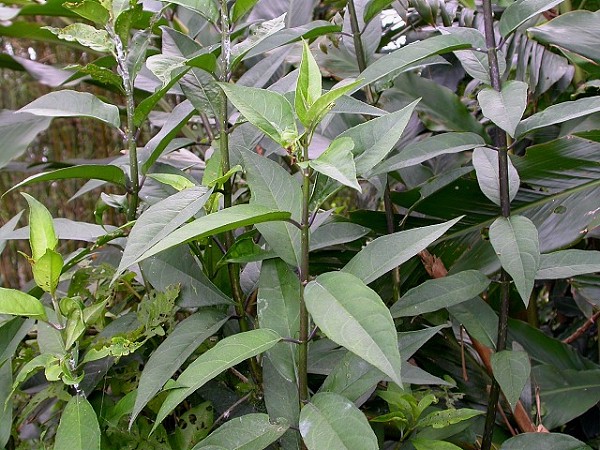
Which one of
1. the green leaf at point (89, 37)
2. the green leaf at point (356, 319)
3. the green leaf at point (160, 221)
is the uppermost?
the green leaf at point (89, 37)

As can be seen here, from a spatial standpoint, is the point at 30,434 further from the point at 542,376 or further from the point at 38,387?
the point at 542,376

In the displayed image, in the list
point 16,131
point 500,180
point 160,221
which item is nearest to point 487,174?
point 500,180

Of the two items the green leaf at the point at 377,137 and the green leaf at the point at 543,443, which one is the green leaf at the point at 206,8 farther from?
the green leaf at the point at 543,443

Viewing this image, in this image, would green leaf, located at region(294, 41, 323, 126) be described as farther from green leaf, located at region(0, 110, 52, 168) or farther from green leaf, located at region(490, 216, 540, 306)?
Result: green leaf, located at region(0, 110, 52, 168)

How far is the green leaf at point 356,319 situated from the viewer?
362 mm

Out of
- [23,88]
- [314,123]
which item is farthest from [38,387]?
[23,88]

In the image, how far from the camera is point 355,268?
49cm

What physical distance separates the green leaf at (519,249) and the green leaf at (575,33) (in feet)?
0.97

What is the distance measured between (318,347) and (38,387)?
35 centimetres

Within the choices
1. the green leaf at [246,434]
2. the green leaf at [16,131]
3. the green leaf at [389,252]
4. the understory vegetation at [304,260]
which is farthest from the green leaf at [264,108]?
the green leaf at [16,131]

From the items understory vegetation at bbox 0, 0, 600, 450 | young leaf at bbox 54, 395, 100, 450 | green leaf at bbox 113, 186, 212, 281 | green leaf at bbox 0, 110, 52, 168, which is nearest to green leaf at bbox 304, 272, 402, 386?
understory vegetation at bbox 0, 0, 600, 450

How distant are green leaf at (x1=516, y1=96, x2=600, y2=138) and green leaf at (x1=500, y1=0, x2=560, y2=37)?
10cm

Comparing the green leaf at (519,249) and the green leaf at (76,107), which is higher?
the green leaf at (76,107)

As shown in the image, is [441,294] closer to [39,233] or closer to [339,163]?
[339,163]
